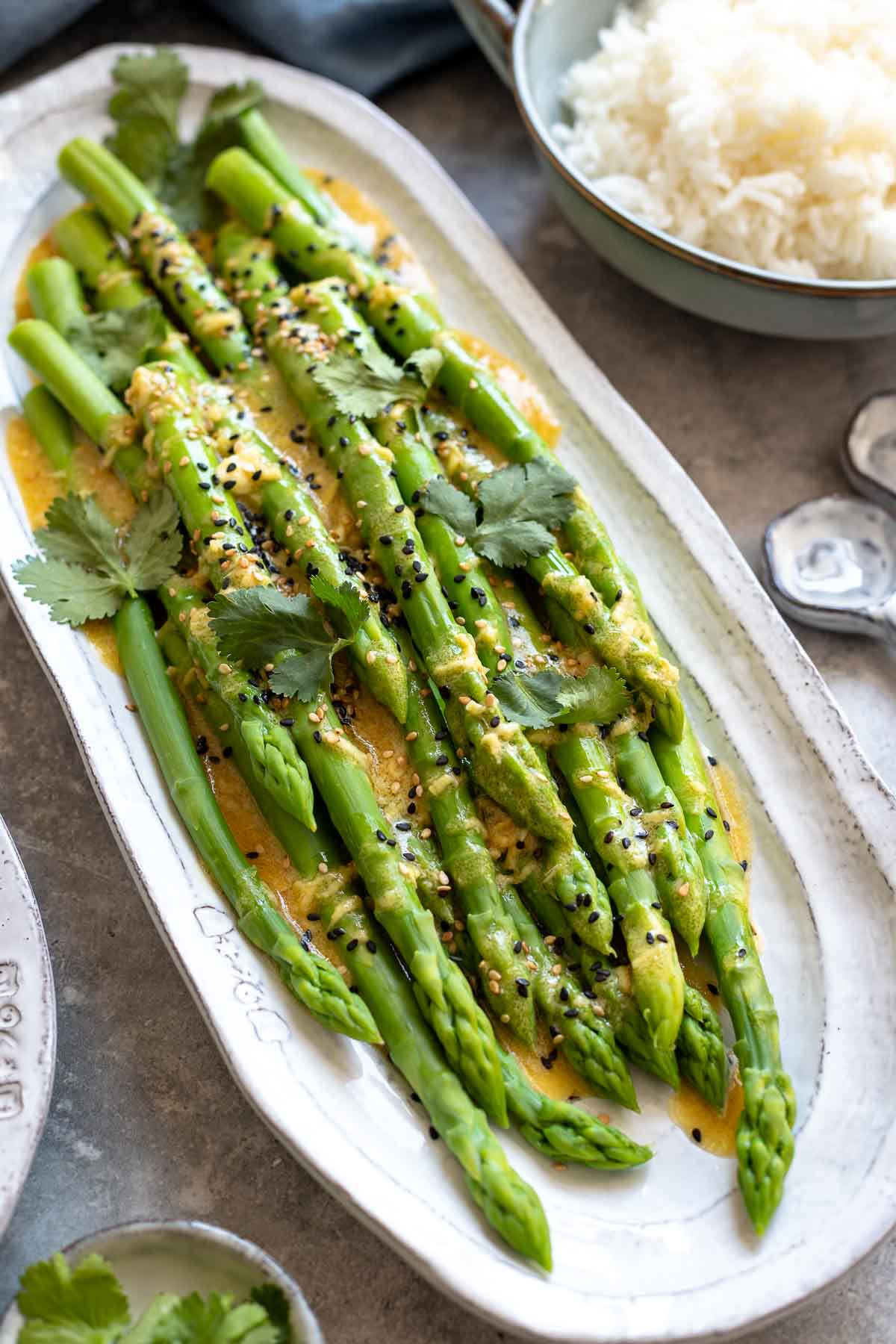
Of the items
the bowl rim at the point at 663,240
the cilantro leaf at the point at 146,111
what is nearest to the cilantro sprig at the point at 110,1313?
the bowl rim at the point at 663,240

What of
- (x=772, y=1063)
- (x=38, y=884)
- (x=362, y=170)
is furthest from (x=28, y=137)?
(x=772, y=1063)

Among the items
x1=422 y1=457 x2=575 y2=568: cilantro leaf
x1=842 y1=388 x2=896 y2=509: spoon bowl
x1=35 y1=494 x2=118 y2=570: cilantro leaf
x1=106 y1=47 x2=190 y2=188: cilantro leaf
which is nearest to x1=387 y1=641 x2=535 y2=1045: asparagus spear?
x1=422 y1=457 x2=575 y2=568: cilantro leaf

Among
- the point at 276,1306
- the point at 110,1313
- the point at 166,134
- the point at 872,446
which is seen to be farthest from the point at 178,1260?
the point at 166,134

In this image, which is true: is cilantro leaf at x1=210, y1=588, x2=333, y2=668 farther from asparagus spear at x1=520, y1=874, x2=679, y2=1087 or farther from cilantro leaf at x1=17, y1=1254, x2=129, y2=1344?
cilantro leaf at x1=17, y1=1254, x2=129, y2=1344

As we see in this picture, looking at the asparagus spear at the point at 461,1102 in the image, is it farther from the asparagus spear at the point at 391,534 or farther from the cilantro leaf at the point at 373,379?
the cilantro leaf at the point at 373,379

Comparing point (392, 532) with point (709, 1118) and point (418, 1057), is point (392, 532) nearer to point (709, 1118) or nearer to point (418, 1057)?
point (418, 1057)

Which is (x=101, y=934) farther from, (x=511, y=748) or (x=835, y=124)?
(x=835, y=124)
